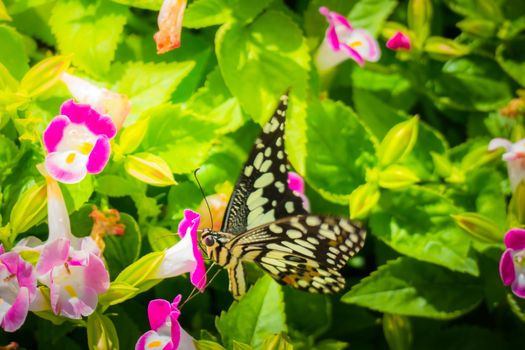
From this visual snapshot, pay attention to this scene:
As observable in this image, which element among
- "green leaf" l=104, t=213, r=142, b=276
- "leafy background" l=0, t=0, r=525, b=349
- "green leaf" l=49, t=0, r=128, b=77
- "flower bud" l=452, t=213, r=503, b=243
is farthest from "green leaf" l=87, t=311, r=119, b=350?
"flower bud" l=452, t=213, r=503, b=243

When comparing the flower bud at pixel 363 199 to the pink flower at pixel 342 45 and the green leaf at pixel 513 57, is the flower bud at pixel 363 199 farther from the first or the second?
the green leaf at pixel 513 57

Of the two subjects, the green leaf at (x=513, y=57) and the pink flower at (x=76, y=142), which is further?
the green leaf at (x=513, y=57)

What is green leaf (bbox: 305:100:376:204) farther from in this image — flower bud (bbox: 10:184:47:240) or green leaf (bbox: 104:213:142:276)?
flower bud (bbox: 10:184:47:240)

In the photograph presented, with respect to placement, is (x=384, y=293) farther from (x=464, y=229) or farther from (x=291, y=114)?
(x=291, y=114)

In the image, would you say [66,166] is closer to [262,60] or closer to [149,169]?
[149,169]

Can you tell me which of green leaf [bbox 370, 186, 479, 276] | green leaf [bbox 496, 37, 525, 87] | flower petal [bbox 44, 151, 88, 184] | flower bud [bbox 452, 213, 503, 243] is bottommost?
green leaf [bbox 370, 186, 479, 276]

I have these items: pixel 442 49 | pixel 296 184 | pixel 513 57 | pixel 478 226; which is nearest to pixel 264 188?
pixel 296 184

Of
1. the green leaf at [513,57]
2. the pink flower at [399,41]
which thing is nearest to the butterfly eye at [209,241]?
the pink flower at [399,41]
